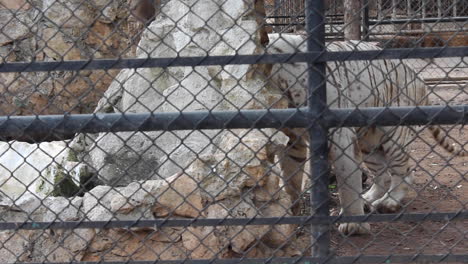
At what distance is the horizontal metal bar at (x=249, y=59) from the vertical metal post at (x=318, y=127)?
71mm

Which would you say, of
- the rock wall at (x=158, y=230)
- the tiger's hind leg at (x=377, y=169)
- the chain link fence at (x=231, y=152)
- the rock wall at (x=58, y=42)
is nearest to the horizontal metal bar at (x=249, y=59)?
the chain link fence at (x=231, y=152)

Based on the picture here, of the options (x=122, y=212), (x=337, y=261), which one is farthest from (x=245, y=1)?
(x=337, y=261)

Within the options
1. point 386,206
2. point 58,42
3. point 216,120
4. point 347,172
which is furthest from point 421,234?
point 58,42

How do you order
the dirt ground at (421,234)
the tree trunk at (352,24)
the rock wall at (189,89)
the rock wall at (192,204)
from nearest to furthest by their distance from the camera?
the rock wall at (192,204)
the dirt ground at (421,234)
the rock wall at (189,89)
the tree trunk at (352,24)

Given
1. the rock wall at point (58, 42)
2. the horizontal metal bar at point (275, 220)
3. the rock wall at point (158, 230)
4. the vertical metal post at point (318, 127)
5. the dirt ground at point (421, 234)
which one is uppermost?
the rock wall at point (58, 42)

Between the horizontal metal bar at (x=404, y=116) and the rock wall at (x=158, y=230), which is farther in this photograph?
the rock wall at (x=158, y=230)

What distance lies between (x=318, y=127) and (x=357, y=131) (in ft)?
8.43

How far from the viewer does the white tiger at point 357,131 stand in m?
4.91

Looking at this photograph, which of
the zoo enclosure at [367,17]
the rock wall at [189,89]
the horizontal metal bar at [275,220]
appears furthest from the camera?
the zoo enclosure at [367,17]

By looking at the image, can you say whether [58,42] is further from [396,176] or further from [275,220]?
[275,220]

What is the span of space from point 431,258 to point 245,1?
2270mm

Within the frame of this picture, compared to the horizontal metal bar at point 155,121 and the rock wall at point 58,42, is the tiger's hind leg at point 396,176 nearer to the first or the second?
the horizontal metal bar at point 155,121

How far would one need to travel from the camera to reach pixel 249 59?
115 inches

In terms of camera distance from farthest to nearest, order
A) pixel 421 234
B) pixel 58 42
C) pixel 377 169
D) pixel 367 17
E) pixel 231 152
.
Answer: pixel 367 17
pixel 58 42
pixel 377 169
pixel 421 234
pixel 231 152
